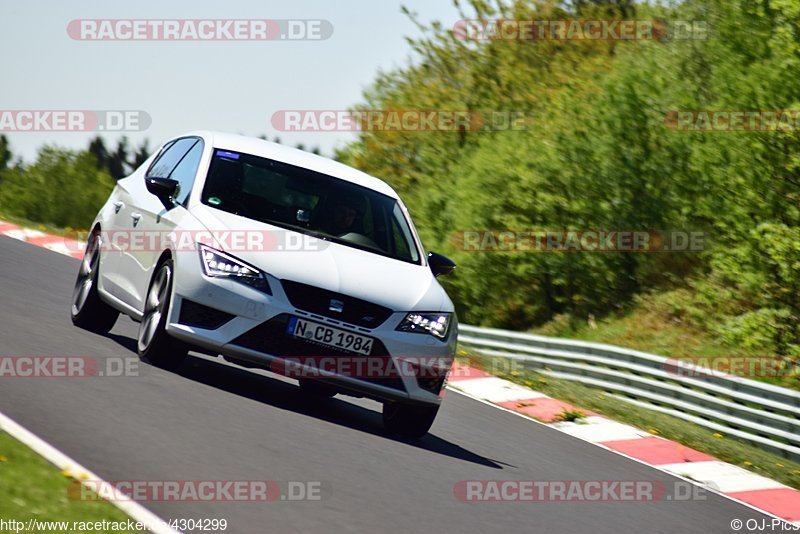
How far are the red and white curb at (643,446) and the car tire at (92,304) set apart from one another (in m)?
3.66

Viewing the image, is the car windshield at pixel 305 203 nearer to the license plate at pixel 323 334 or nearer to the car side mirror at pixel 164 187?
the car side mirror at pixel 164 187

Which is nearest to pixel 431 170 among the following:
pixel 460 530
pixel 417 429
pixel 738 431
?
pixel 738 431

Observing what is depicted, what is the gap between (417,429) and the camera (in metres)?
8.98

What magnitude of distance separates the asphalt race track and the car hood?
0.93 meters

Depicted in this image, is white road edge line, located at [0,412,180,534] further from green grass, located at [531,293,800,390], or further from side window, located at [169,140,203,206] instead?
green grass, located at [531,293,800,390]

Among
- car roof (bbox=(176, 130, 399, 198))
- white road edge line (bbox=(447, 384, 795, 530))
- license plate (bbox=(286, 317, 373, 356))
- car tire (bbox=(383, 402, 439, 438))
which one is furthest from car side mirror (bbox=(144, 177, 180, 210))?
white road edge line (bbox=(447, 384, 795, 530))

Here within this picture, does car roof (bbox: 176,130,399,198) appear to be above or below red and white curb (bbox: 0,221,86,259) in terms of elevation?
above

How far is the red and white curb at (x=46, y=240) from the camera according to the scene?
20344 millimetres

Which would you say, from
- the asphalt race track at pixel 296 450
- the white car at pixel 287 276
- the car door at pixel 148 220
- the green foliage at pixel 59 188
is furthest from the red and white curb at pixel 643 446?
the green foliage at pixel 59 188

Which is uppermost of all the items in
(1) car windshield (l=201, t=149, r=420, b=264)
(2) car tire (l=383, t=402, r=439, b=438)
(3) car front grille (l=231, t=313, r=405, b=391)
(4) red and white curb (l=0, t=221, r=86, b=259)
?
(1) car windshield (l=201, t=149, r=420, b=264)

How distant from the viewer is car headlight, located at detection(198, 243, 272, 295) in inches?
322

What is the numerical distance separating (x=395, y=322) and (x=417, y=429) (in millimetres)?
1009

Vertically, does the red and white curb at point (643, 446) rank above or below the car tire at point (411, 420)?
below

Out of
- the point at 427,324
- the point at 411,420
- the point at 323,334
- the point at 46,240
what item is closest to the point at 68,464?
the point at 323,334
